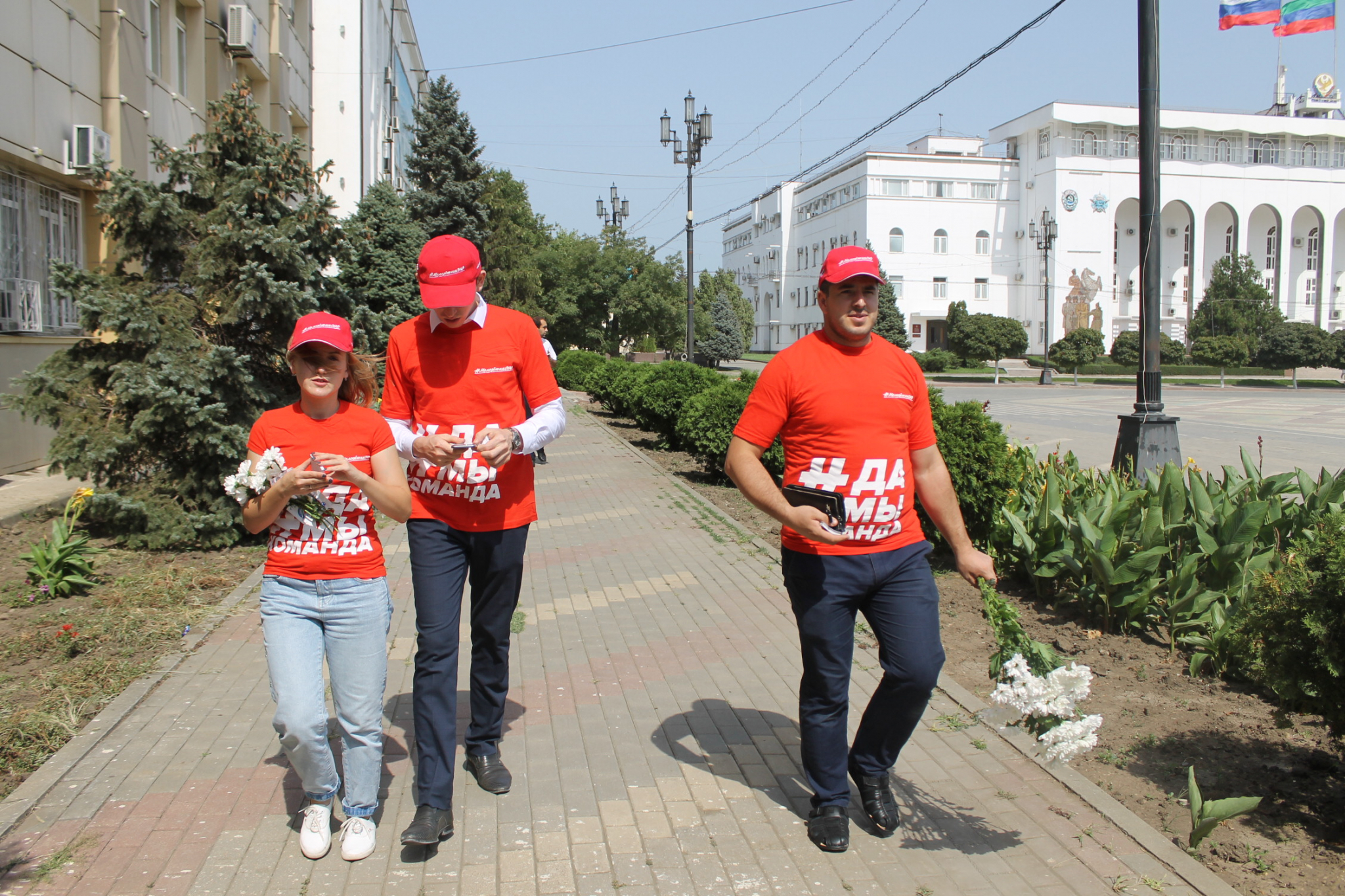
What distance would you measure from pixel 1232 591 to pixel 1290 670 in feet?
6.26

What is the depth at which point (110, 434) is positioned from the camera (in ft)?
24.6

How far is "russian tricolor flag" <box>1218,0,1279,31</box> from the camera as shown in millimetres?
11148

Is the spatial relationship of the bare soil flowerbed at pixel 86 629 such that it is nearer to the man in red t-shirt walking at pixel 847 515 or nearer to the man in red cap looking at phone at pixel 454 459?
the man in red cap looking at phone at pixel 454 459

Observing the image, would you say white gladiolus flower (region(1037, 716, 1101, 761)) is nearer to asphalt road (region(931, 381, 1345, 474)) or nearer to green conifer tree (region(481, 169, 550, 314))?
asphalt road (region(931, 381, 1345, 474))

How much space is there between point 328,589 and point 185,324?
17.4 feet

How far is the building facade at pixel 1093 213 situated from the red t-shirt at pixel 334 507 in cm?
8028

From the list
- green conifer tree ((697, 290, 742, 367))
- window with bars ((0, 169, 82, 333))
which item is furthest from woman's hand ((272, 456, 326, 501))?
green conifer tree ((697, 290, 742, 367))

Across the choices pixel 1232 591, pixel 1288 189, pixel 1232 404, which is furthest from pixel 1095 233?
pixel 1232 591

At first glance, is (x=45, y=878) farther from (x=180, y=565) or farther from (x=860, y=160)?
(x=860, y=160)

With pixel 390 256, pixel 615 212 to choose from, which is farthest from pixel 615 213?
pixel 390 256

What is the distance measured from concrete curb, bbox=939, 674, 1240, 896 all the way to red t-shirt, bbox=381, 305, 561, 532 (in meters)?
2.11

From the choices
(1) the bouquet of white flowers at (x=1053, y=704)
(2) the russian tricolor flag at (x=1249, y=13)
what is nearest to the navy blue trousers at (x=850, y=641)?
(1) the bouquet of white flowers at (x=1053, y=704)

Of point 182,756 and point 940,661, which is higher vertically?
point 940,661

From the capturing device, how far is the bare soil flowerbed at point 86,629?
14.3ft
